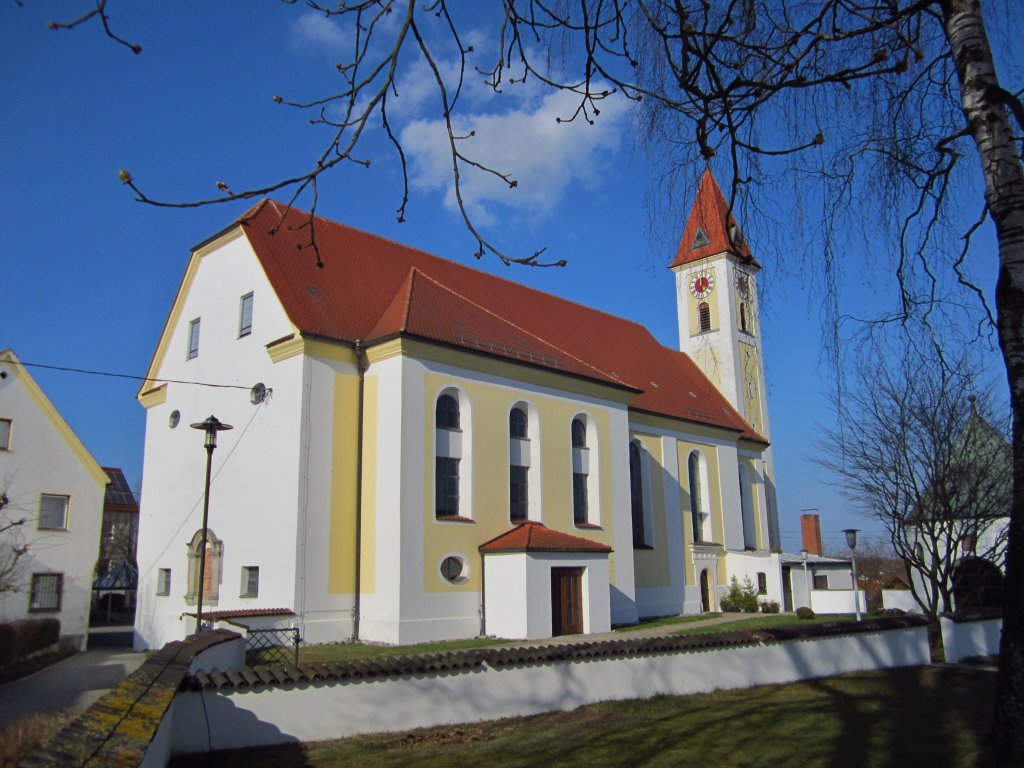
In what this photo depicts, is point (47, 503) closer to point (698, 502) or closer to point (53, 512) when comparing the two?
point (53, 512)

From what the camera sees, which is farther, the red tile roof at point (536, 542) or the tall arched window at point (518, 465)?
the tall arched window at point (518, 465)

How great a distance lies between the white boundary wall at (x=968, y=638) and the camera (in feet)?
56.3

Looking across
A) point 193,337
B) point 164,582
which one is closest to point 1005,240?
point 193,337

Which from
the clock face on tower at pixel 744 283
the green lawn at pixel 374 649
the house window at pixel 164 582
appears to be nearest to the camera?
the clock face on tower at pixel 744 283

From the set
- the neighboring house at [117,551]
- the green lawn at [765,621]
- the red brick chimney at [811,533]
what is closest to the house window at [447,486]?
the green lawn at [765,621]

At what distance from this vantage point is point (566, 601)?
21703 mm

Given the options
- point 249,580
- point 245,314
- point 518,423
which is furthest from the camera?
point 518,423

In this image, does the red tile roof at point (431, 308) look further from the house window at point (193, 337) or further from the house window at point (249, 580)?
the house window at point (249, 580)

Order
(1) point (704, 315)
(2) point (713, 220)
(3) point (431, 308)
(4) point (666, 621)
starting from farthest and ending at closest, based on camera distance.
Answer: (1) point (704, 315) < (4) point (666, 621) < (3) point (431, 308) < (2) point (713, 220)

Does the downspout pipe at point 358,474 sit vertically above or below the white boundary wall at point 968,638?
above

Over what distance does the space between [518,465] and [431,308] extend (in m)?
5.14

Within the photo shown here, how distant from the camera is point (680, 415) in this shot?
3139 cm

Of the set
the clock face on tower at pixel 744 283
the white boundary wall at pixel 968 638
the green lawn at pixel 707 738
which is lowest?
the green lawn at pixel 707 738

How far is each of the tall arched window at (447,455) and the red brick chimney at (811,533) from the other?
32.0 metres
